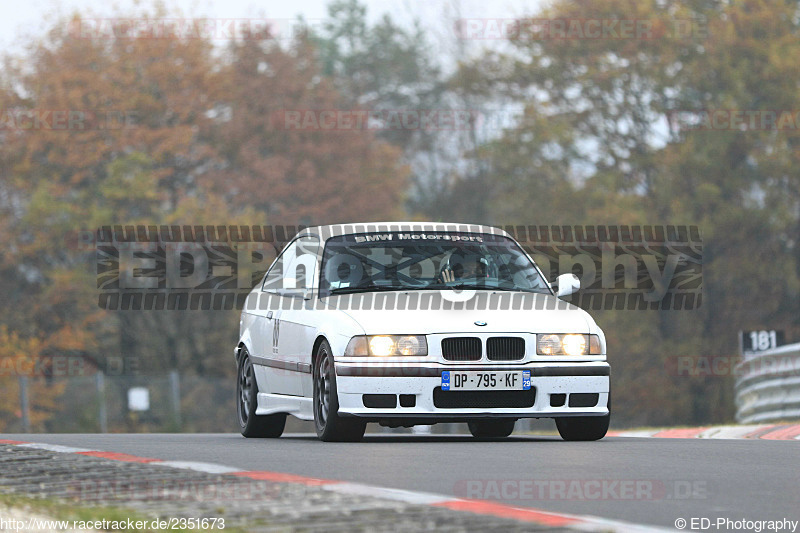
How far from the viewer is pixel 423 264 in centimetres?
1281

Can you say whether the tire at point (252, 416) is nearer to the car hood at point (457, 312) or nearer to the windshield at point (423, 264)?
the windshield at point (423, 264)

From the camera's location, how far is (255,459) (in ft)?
32.3

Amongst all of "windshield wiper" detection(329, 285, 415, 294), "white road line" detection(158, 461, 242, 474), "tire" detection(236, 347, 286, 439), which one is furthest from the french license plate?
"white road line" detection(158, 461, 242, 474)

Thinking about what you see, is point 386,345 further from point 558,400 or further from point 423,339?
point 558,400

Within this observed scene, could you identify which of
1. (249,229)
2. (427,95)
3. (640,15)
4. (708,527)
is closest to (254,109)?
(249,229)

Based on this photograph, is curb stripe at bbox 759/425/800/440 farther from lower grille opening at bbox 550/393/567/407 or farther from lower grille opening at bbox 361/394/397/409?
lower grille opening at bbox 361/394/397/409

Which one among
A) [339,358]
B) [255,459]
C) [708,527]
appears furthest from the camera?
[339,358]

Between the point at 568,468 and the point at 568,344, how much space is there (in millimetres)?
2670

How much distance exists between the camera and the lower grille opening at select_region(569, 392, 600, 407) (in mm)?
11781

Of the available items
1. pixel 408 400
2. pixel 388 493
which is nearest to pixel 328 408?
pixel 408 400

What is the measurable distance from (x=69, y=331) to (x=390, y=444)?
35226 millimetres

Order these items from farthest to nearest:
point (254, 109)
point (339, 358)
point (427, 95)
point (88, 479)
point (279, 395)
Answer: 1. point (427, 95)
2. point (254, 109)
3. point (279, 395)
4. point (339, 358)
5. point (88, 479)

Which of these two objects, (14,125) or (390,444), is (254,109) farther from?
(390,444)

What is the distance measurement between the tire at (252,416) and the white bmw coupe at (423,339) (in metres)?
0.22
